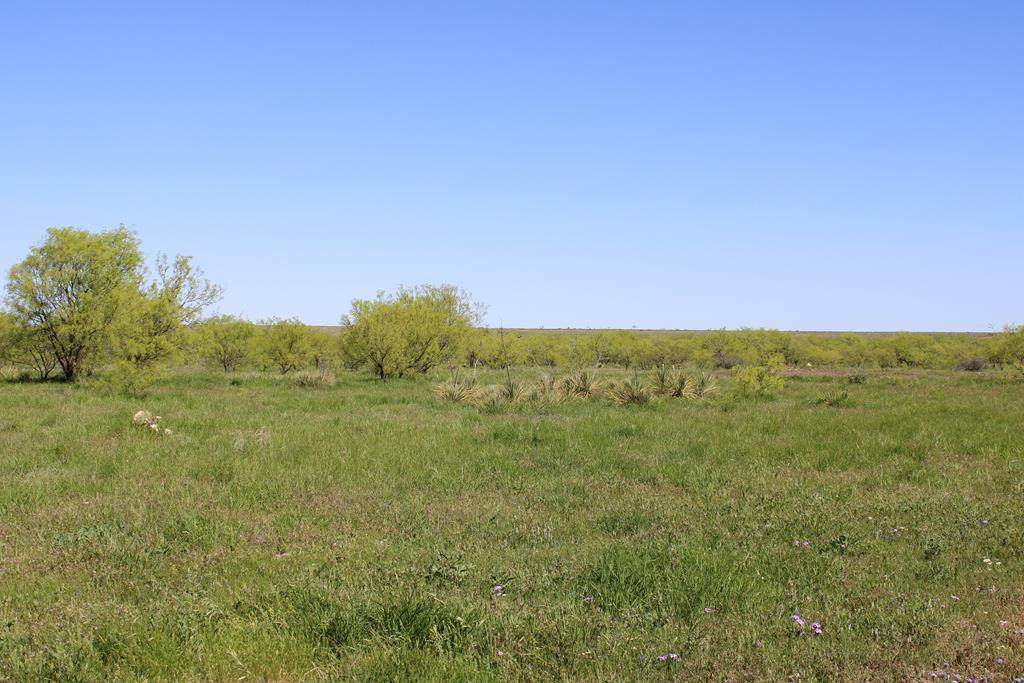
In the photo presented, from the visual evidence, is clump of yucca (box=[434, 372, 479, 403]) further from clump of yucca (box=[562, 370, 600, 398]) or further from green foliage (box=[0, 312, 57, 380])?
green foliage (box=[0, 312, 57, 380])

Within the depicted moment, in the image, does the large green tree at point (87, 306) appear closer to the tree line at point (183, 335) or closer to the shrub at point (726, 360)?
the tree line at point (183, 335)

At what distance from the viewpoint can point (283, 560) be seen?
5438mm

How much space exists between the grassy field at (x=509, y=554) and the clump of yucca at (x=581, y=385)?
6.72m

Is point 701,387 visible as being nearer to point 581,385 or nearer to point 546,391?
point 581,385

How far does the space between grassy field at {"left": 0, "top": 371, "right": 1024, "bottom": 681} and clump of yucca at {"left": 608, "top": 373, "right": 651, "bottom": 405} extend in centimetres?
563

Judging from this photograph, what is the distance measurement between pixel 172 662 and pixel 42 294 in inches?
901

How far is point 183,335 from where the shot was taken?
24266 mm

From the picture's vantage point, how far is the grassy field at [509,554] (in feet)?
12.3

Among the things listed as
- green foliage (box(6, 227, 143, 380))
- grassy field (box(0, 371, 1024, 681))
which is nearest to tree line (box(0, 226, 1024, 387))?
green foliage (box(6, 227, 143, 380))

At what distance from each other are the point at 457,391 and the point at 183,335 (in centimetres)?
1136

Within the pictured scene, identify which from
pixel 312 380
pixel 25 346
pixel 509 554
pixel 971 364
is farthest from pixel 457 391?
pixel 971 364

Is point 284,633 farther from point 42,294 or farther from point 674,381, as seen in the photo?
point 42,294

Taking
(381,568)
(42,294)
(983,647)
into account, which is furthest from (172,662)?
(42,294)

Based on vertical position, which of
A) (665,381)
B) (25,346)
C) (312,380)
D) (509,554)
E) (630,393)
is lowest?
(509,554)
